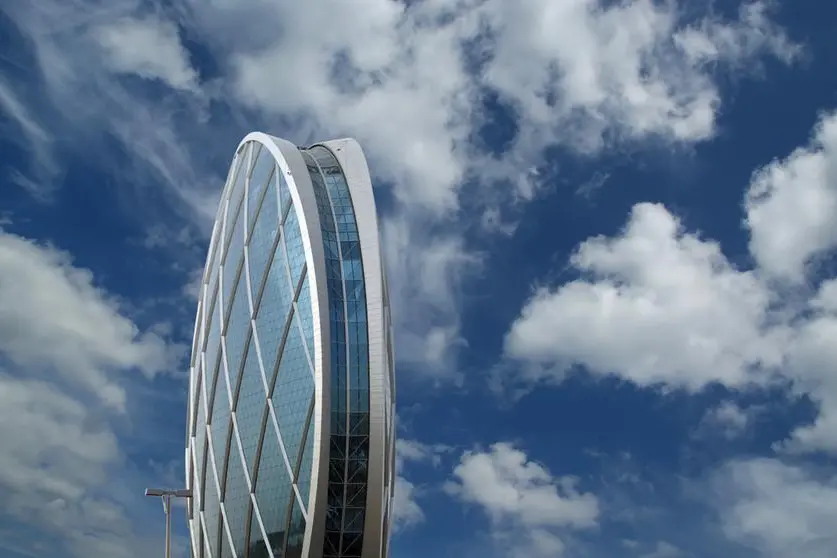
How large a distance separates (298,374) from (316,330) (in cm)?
328

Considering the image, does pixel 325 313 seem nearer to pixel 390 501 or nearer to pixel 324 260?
pixel 324 260

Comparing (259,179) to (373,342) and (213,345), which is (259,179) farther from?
(373,342)

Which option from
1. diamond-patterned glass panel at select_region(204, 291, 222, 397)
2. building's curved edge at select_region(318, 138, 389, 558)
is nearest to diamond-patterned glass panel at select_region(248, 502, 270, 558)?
building's curved edge at select_region(318, 138, 389, 558)

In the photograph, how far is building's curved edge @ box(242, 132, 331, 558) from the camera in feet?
179

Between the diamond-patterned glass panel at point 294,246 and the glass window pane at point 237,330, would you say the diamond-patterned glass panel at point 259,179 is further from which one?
the diamond-patterned glass panel at point 294,246

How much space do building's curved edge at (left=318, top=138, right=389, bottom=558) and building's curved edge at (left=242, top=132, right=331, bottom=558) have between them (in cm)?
254

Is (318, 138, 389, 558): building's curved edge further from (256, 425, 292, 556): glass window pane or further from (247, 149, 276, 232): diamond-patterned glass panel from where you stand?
(247, 149, 276, 232): diamond-patterned glass panel

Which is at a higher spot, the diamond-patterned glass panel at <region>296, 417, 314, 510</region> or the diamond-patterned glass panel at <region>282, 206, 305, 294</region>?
the diamond-patterned glass panel at <region>282, 206, 305, 294</region>

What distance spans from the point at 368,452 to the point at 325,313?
8347 millimetres

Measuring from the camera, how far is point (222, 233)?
78.4 m

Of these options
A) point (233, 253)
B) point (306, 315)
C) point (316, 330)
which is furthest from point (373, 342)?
point (233, 253)

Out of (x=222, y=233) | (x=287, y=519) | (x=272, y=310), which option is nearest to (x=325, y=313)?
(x=272, y=310)

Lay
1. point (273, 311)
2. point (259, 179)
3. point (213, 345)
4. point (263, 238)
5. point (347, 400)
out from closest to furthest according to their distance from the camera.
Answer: point (347, 400) < point (273, 311) < point (263, 238) < point (259, 179) < point (213, 345)

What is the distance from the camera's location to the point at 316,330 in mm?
56781
